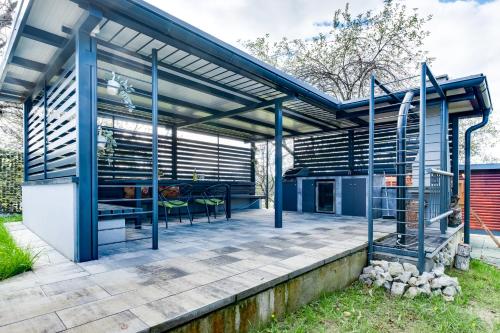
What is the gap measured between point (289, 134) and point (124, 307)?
24.3 ft

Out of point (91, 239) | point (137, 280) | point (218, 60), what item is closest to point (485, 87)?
point (218, 60)

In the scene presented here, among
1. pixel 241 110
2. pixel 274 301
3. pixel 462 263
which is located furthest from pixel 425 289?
pixel 241 110

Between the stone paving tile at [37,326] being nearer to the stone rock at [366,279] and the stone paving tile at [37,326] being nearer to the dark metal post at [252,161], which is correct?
the stone rock at [366,279]

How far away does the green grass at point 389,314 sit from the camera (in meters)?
2.32

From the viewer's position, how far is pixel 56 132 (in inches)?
137

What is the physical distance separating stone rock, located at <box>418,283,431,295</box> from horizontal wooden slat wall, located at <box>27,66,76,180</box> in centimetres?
392

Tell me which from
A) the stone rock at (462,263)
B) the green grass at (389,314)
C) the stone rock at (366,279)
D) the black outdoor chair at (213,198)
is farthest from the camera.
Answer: the black outdoor chair at (213,198)

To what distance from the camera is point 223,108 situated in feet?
19.8

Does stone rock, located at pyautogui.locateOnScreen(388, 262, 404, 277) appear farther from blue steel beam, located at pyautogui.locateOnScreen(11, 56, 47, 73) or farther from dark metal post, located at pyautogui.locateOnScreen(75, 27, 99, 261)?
blue steel beam, located at pyautogui.locateOnScreen(11, 56, 47, 73)

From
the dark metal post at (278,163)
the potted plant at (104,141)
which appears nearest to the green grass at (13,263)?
the potted plant at (104,141)

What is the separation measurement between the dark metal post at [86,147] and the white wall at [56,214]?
0.34 ft

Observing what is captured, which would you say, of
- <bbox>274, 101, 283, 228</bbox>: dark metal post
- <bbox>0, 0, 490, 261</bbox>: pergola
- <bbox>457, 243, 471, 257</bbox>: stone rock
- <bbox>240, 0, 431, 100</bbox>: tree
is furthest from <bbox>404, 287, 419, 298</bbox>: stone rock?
<bbox>240, 0, 431, 100</bbox>: tree

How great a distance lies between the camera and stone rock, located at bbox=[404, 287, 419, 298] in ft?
9.77

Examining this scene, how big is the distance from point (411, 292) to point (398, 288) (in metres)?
0.13
